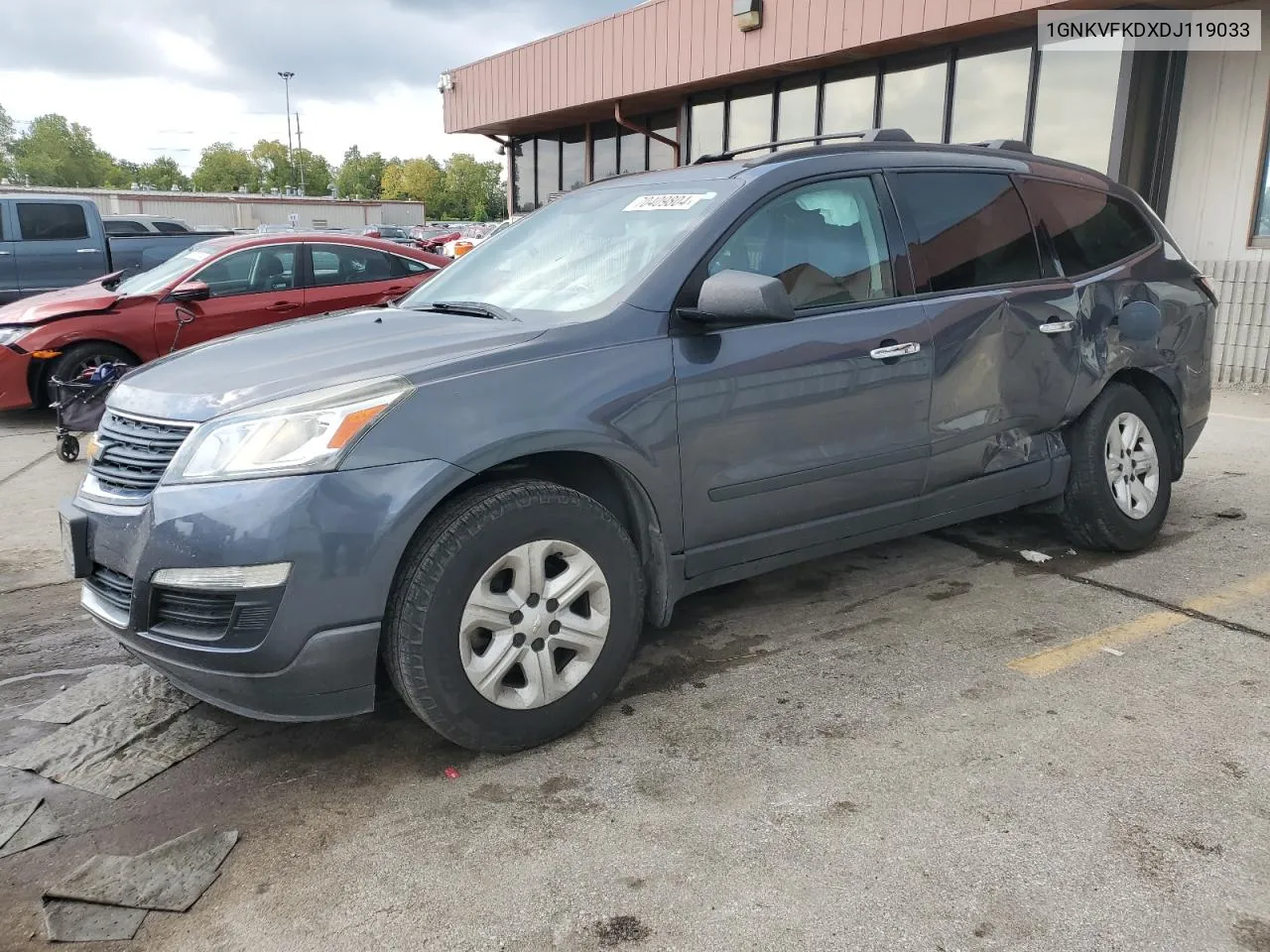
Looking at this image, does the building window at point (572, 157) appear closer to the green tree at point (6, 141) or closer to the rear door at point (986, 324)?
the rear door at point (986, 324)

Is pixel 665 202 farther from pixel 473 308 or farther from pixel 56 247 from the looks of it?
pixel 56 247

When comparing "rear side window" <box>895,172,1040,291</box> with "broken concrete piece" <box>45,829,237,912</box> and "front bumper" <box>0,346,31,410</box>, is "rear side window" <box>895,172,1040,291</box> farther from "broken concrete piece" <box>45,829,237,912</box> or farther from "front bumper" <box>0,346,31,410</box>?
Result: "front bumper" <box>0,346,31,410</box>

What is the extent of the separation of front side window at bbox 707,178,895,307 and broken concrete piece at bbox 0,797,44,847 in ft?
8.21

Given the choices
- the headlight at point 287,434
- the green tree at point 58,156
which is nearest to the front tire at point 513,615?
the headlight at point 287,434

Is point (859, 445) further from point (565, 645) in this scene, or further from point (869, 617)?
point (565, 645)

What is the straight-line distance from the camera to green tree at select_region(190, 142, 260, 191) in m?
125

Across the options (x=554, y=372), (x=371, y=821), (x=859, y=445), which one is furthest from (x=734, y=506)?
(x=371, y=821)

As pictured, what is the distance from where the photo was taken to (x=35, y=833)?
8.31 feet

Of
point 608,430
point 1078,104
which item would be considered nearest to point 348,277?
point 608,430

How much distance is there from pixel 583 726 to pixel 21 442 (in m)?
6.56

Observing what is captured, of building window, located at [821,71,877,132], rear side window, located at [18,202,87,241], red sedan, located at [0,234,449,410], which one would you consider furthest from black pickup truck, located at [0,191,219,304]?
building window, located at [821,71,877,132]

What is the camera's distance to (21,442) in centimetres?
757

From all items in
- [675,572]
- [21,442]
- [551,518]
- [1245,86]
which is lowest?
[21,442]

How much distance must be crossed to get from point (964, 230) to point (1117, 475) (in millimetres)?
1398
